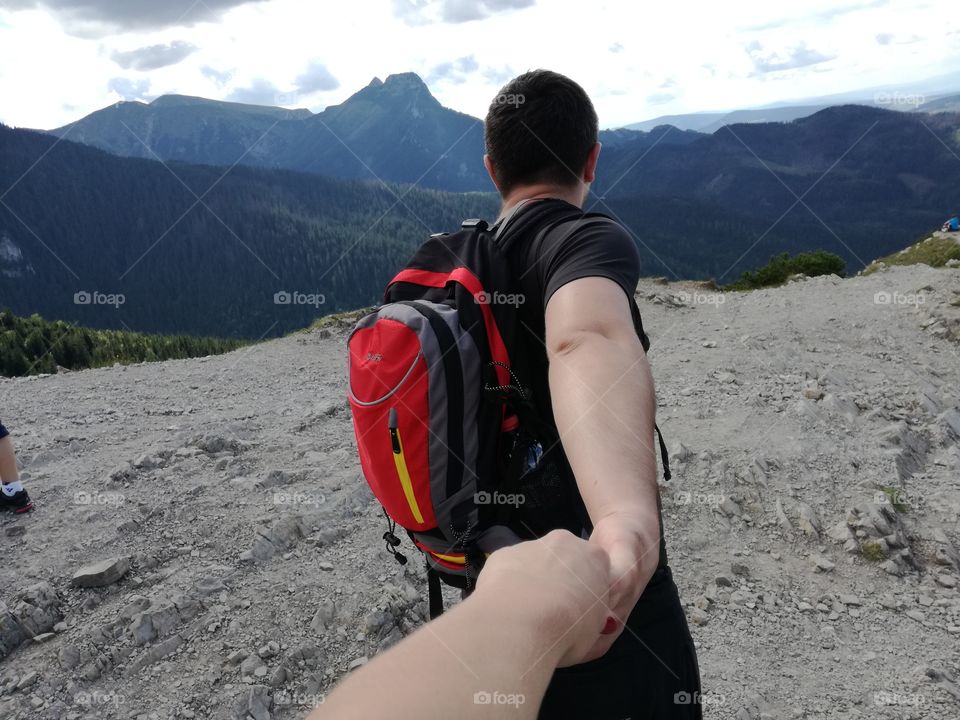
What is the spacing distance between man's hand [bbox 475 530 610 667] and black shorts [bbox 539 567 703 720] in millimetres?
934

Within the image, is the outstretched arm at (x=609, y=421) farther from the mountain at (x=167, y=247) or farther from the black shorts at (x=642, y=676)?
the mountain at (x=167, y=247)

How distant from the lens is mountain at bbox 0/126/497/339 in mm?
149500

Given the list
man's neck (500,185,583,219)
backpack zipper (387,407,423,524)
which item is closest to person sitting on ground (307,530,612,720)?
backpack zipper (387,407,423,524)

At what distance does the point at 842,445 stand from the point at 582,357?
6855mm

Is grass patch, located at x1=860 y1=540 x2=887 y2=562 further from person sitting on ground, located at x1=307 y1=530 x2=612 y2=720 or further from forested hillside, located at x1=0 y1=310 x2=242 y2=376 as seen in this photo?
forested hillside, located at x1=0 y1=310 x2=242 y2=376

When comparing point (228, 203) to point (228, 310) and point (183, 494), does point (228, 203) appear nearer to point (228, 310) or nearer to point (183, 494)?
point (228, 310)

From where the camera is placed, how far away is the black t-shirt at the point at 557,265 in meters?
1.78

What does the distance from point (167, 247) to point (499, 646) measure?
18690 cm

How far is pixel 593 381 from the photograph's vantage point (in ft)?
5.01

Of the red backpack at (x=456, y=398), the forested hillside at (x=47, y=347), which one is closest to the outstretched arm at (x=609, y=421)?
the red backpack at (x=456, y=398)

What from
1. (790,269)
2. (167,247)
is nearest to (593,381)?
(790,269)

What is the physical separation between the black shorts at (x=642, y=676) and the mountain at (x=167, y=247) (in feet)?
444

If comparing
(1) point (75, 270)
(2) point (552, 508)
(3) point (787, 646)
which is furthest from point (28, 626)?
(1) point (75, 270)

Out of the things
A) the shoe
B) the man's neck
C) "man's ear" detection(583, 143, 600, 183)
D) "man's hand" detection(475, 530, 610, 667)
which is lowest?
the shoe
